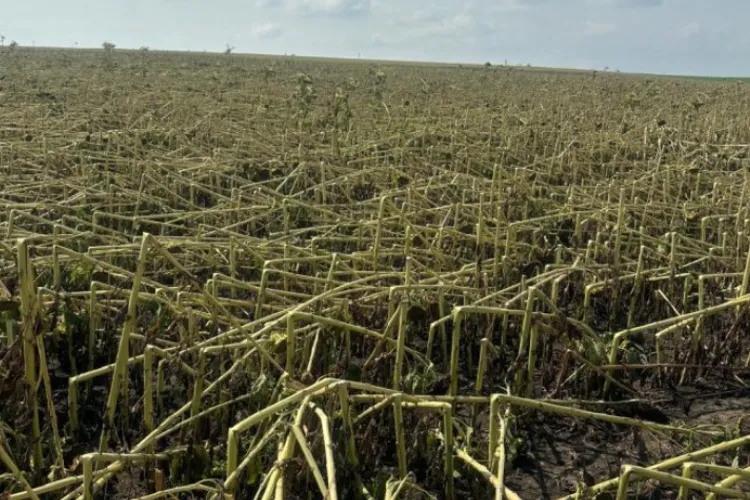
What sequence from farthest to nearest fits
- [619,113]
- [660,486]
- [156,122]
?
[619,113] < [156,122] < [660,486]

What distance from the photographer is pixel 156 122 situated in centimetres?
1066

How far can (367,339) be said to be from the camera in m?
3.98

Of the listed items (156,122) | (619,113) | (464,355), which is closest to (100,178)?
(156,122)

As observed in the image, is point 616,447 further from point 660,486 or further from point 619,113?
point 619,113

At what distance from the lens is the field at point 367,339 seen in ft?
8.91

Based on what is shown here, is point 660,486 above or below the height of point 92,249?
below

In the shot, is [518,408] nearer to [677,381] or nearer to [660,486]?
[660,486]

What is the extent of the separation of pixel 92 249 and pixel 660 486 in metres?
3.04

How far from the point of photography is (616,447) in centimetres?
338

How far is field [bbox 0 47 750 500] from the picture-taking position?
107 inches

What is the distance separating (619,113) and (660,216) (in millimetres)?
8408

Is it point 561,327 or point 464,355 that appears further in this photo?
point 464,355

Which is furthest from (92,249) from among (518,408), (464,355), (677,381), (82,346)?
(677,381)

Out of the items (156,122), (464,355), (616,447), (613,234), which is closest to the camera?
(616,447)
